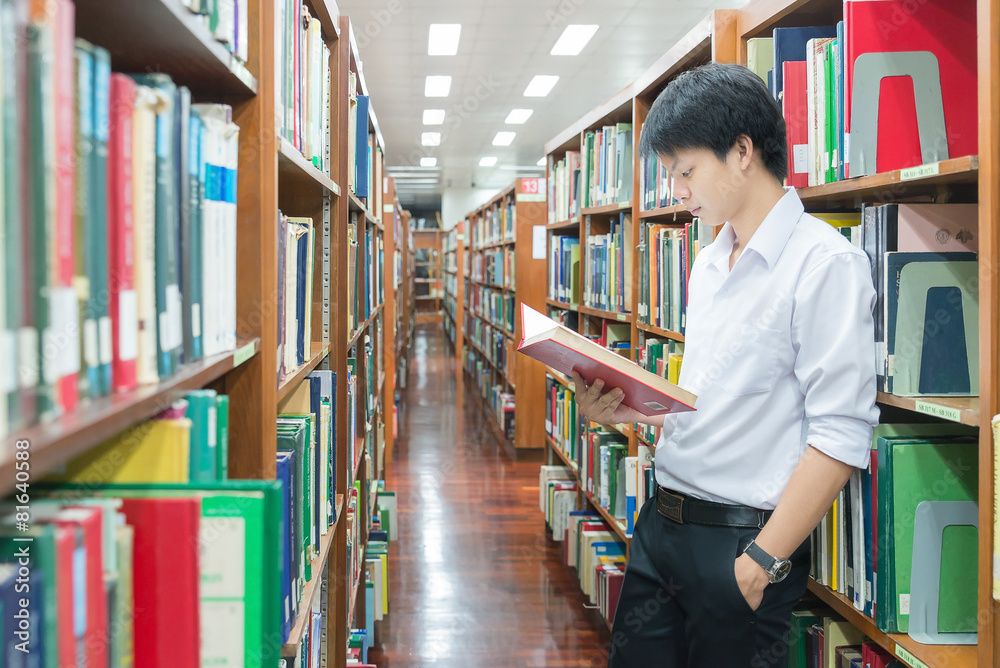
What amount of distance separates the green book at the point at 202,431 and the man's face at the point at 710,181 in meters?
0.98

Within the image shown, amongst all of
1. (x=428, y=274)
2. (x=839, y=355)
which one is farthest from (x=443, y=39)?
(x=428, y=274)

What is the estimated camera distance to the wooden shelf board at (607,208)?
117 inches

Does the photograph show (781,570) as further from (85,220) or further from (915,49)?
(85,220)

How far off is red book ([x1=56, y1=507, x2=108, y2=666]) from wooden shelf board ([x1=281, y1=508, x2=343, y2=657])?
0.48 metres

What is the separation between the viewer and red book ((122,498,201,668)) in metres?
0.68

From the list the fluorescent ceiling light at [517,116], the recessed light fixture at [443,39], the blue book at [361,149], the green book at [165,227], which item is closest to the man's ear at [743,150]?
the green book at [165,227]

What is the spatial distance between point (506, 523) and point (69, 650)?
154 inches

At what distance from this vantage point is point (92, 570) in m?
0.59

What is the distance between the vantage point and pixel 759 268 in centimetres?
139

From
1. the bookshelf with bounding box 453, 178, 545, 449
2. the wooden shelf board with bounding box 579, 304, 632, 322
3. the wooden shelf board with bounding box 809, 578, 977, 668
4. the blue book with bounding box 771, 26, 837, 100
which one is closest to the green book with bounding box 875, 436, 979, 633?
the wooden shelf board with bounding box 809, 578, 977, 668

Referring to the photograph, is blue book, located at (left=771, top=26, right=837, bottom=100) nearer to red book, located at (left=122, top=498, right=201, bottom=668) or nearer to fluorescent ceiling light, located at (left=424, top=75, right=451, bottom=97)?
red book, located at (left=122, top=498, right=201, bottom=668)

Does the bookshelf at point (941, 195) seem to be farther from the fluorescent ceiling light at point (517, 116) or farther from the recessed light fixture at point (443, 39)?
the fluorescent ceiling light at point (517, 116)

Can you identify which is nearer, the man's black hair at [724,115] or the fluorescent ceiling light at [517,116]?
the man's black hair at [724,115]

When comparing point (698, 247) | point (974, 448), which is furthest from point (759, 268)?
point (698, 247)
